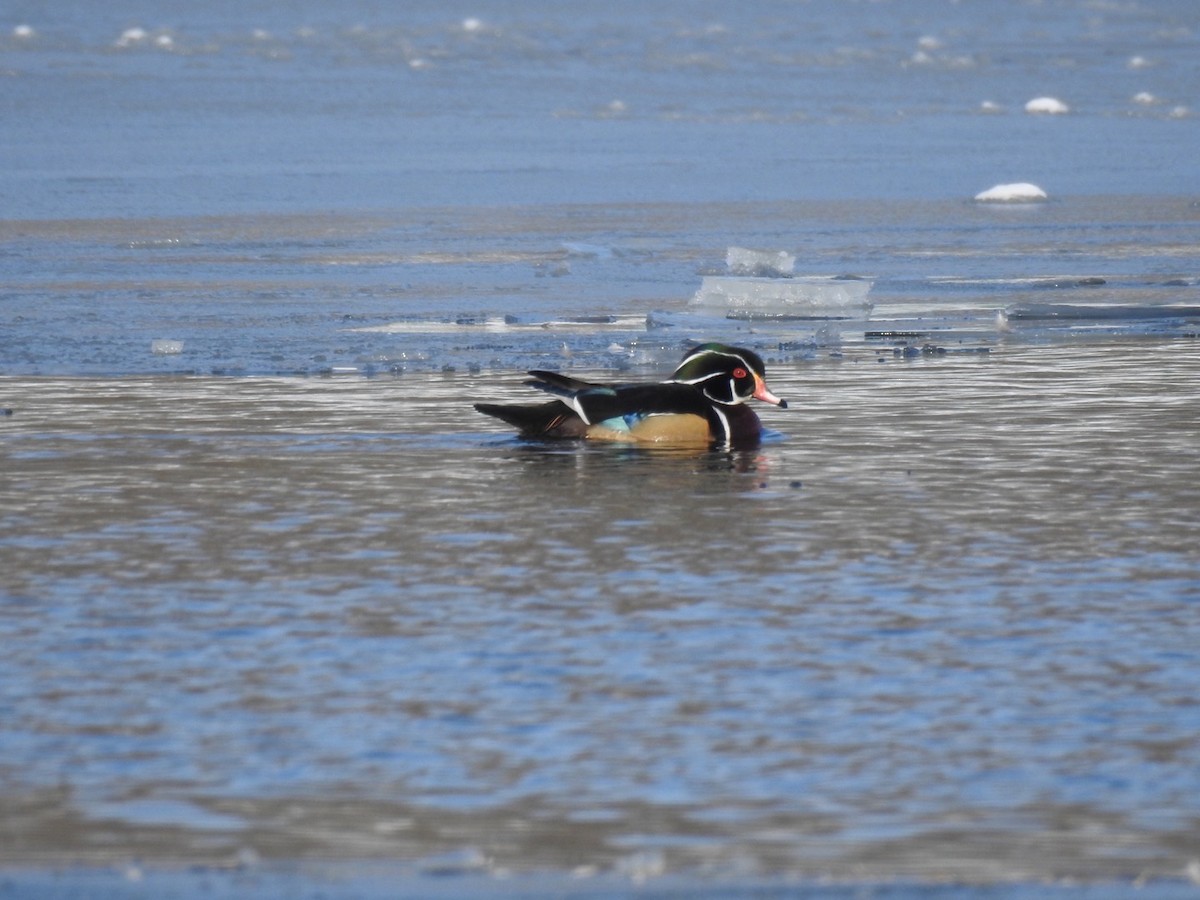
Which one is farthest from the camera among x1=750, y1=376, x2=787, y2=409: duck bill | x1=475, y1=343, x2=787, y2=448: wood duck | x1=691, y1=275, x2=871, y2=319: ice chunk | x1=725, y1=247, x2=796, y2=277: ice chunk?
x1=725, y1=247, x2=796, y2=277: ice chunk

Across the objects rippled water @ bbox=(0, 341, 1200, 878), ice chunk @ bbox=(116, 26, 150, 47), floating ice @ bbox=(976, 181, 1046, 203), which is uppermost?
ice chunk @ bbox=(116, 26, 150, 47)

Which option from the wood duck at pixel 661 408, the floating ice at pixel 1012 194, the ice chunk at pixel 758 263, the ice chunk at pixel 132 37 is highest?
the ice chunk at pixel 132 37

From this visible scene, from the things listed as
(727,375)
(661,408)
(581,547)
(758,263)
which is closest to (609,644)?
(581,547)

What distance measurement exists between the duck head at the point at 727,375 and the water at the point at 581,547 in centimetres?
28

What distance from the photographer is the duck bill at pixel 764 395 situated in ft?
29.5

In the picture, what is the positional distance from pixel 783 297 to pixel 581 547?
6.80 meters

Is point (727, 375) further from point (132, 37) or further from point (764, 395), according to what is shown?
point (132, 37)

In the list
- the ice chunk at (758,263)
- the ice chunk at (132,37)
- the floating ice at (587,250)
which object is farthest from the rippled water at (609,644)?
the ice chunk at (132,37)

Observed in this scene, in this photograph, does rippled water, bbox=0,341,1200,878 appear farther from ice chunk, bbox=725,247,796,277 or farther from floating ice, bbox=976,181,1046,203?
floating ice, bbox=976,181,1046,203

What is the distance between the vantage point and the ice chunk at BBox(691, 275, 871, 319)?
42.6ft

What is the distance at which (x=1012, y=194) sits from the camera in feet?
61.2

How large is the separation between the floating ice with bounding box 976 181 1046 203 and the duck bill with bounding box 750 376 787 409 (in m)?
10.1

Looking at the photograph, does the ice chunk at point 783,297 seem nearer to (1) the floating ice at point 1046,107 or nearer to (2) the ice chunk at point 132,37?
(1) the floating ice at point 1046,107

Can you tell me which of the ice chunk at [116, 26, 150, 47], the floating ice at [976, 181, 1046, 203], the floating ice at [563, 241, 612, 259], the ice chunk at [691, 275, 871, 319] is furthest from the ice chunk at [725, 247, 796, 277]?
the ice chunk at [116, 26, 150, 47]
